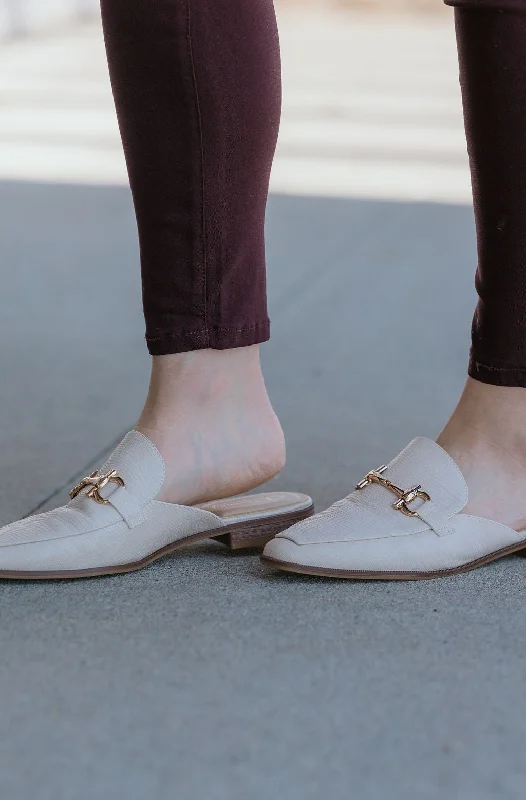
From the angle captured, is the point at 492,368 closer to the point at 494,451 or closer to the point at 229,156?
the point at 494,451

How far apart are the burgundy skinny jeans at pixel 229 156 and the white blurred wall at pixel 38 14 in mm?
6690

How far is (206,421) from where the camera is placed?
0.84 metres

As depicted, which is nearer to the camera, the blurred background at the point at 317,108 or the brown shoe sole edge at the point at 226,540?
the brown shoe sole edge at the point at 226,540

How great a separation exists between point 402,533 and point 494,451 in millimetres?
95

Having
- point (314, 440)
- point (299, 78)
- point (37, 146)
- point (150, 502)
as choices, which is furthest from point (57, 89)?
point (150, 502)

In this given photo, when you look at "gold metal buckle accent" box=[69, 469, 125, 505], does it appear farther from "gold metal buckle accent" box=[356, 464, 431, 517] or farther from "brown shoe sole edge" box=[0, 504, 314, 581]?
"gold metal buckle accent" box=[356, 464, 431, 517]

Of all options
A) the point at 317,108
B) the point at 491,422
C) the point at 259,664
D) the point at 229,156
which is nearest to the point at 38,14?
the point at 317,108

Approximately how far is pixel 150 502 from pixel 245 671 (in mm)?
188

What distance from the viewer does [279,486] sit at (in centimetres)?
104

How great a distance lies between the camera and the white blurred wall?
23.3 feet

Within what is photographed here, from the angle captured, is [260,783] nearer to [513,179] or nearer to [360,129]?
[513,179]

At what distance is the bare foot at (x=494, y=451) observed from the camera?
31.0 inches

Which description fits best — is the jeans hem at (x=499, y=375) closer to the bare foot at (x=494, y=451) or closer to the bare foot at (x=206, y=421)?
the bare foot at (x=494, y=451)

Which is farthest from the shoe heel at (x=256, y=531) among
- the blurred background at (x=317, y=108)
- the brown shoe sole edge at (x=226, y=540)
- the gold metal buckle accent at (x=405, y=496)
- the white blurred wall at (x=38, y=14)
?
the white blurred wall at (x=38, y=14)
